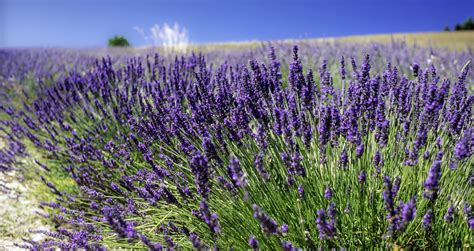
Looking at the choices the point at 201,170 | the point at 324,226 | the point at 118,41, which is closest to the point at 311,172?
the point at 324,226

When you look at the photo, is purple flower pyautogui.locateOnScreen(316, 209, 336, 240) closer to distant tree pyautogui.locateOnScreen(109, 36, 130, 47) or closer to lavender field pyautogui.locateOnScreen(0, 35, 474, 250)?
lavender field pyautogui.locateOnScreen(0, 35, 474, 250)

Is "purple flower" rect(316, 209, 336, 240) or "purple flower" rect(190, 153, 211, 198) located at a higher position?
"purple flower" rect(190, 153, 211, 198)

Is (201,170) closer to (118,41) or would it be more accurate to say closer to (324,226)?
(324,226)

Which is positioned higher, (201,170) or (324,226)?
(201,170)

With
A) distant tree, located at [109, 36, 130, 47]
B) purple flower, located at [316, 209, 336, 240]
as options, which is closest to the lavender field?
purple flower, located at [316, 209, 336, 240]

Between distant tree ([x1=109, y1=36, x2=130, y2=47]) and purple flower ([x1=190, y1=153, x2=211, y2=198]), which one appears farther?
distant tree ([x1=109, y1=36, x2=130, y2=47])

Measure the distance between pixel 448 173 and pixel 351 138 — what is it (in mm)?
539

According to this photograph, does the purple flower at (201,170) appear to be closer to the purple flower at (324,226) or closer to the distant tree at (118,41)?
the purple flower at (324,226)

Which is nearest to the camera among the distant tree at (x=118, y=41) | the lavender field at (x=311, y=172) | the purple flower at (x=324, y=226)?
the purple flower at (x=324, y=226)

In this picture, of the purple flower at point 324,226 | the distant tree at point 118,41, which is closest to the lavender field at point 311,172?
the purple flower at point 324,226

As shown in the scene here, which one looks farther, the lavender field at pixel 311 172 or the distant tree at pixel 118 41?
the distant tree at pixel 118 41

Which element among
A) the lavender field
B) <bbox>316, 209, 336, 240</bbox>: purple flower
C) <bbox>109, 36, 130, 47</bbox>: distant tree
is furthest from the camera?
<bbox>109, 36, 130, 47</bbox>: distant tree

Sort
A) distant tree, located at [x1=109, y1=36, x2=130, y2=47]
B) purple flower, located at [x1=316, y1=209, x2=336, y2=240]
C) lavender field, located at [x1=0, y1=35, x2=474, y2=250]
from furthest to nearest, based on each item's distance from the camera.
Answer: distant tree, located at [x1=109, y1=36, x2=130, y2=47], lavender field, located at [x1=0, y1=35, x2=474, y2=250], purple flower, located at [x1=316, y1=209, x2=336, y2=240]

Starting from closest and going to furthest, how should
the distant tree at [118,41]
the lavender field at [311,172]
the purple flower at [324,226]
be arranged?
the purple flower at [324,226]
the lavender field at [311,172]
the distant tree at [118,41]
